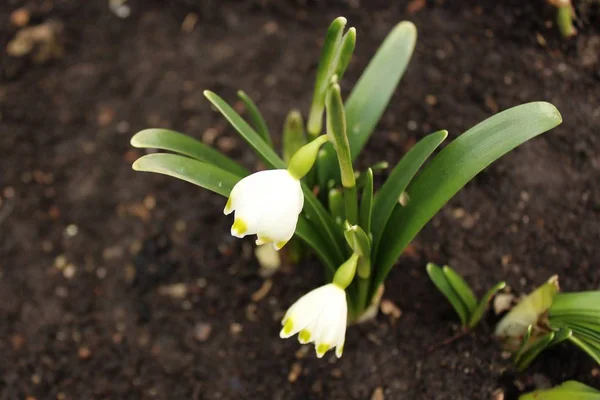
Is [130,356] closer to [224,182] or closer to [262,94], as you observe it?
[224,182]

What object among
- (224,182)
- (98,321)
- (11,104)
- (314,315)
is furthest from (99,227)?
(314,315)

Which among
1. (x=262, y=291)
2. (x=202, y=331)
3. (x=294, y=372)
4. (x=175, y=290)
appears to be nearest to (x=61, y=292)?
(x=175, y=290)

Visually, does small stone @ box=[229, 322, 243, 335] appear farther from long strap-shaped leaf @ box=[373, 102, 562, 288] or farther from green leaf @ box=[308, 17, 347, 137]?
green leaf @ box=[308, 17, 347, 137]

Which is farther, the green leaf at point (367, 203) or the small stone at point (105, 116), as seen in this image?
the small stone at point (105, 116)

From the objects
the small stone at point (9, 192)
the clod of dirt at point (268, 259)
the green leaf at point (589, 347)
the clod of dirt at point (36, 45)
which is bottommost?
the small stone at point (9, 192)

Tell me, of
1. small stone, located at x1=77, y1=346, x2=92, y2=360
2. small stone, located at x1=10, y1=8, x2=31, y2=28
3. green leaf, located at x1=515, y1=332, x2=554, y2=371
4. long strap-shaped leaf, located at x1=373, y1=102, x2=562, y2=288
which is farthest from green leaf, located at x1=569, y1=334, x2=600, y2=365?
small stone, located at x1=10, y1=8, x2=31, y2=28

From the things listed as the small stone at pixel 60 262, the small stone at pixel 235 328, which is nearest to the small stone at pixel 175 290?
the small stone at pixel 235 328

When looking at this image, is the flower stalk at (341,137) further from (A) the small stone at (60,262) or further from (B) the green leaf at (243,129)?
(A) the small stone at (60,262)
